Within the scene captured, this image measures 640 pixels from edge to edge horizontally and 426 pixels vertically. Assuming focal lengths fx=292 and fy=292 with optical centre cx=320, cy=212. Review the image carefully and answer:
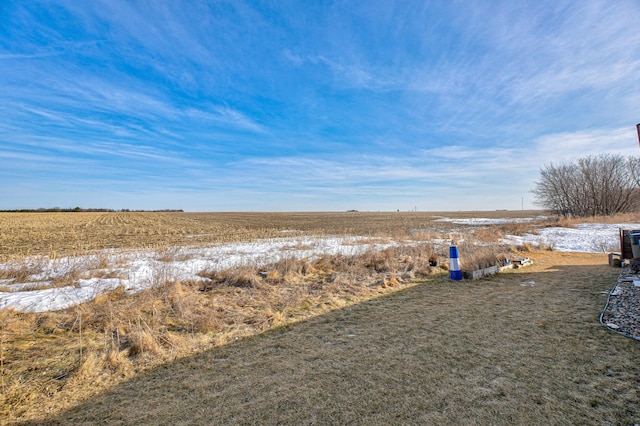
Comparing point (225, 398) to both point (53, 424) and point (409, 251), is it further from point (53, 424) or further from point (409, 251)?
point (409, 251)

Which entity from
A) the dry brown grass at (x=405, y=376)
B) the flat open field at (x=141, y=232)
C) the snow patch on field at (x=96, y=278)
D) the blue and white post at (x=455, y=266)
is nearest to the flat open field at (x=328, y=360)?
the dry brown grass at (x=405, y=376)

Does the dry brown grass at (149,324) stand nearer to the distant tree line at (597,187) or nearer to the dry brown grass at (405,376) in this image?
the dry brown grass at (405,376)

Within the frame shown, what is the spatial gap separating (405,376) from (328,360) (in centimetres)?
89

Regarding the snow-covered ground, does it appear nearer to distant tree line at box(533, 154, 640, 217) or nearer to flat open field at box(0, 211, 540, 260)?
flat open field at box(0, 211, 540, 260)

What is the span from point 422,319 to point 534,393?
211 centimetres

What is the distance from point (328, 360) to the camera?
3.38 m

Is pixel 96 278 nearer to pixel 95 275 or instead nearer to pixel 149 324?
pixel 95 275

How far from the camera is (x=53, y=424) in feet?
7.97

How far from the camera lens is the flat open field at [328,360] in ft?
8.03

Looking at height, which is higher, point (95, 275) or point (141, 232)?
point (141, 232)

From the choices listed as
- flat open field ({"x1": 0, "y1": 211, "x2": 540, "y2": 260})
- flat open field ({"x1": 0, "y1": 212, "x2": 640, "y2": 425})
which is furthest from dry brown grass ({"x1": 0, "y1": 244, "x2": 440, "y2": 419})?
flat open field ({"x1": 0, "y1": 211, "x2": 540, "y2": 260})

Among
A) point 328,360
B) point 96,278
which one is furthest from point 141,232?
point 328,360

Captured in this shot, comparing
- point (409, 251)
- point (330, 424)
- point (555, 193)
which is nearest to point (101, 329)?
point (330, 424)

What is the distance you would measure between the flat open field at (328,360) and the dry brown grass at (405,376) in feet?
0.05
